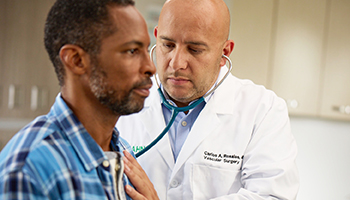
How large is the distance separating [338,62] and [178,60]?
1467 millimetres

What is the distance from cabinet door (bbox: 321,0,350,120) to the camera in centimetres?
212

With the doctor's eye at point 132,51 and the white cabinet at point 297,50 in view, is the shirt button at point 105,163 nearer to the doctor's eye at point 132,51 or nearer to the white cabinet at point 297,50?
the doctor's eye at point 132,51

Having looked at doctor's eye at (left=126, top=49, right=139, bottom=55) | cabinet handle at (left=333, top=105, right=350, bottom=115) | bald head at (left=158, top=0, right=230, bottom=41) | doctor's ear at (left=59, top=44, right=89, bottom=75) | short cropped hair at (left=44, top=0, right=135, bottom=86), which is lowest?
cabinet handle at (left=333, top=105, right=350, bottom=115)

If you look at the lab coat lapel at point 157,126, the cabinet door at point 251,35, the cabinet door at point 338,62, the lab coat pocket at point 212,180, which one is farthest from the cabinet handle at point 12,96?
the cabinet door at point 338,62

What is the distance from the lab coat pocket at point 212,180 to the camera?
3.81 feet

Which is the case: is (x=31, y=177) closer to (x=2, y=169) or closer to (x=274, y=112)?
(x=2, y=169)

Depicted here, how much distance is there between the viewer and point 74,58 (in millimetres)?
657

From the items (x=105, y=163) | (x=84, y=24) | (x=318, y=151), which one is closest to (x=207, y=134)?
(x=105, y=163)

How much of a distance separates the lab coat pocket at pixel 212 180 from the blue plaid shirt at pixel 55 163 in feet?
1.75

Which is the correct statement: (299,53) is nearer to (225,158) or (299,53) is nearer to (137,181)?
(225,158)

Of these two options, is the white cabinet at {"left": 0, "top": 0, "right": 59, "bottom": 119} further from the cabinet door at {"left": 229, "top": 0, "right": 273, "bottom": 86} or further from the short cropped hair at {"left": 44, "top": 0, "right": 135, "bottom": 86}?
the short cropped hair at {"left": 44, "top": 0, "right": 135, "bottom": 86}

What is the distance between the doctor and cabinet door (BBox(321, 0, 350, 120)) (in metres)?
1.07

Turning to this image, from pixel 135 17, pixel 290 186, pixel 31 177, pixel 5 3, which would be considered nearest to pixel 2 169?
pixel 31 177

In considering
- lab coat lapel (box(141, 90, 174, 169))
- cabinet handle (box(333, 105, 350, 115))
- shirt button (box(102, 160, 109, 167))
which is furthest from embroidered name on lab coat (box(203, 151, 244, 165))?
cabinet handle (box(333, 105, 350, 115))
